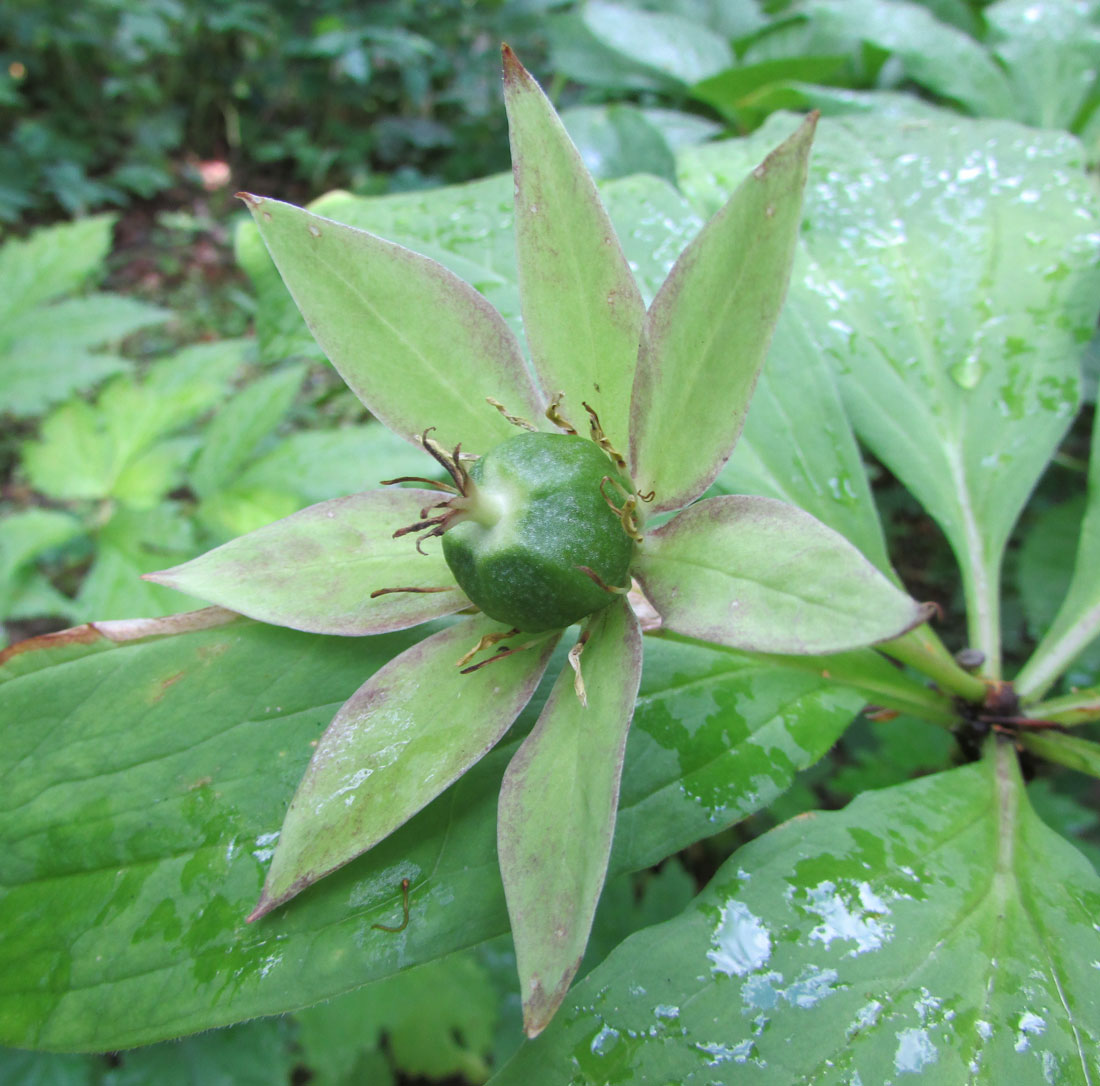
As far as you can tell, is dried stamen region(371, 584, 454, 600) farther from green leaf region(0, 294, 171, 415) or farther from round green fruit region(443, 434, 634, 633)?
green leaf region(0, 294, 171, 415)

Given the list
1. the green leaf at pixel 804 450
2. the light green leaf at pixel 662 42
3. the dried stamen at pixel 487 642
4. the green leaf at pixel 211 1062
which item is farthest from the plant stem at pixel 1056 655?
the light green leaf at pixel 662 42

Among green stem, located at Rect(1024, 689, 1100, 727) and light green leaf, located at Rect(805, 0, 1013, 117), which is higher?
light green leaf, located at Rect(805, 0, 1013, 117)

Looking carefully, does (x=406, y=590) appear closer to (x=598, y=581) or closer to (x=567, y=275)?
(x=598, y=581)

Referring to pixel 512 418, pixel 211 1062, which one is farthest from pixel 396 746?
pixel 211 1062

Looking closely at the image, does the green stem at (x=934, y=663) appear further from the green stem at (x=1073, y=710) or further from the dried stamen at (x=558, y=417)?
the dried stamen at (x=558, y=417)

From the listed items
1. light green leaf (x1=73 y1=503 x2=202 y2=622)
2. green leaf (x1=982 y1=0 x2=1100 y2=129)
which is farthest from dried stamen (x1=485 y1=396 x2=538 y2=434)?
green leaf (x1=982 y1=0 x2=1100 y2=129)

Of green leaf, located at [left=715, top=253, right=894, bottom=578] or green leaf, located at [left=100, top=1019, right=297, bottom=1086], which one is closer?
green leaf, located at [left=715, top=253, right=894, bottom=578]
